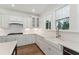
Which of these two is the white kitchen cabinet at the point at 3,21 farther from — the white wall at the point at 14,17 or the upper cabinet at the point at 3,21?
the white wall at the point at 14,17

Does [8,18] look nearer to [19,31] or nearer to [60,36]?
[19,31]

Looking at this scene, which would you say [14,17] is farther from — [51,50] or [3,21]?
[51,50]

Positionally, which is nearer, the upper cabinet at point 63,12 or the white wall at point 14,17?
the upper cabinet at point 63,12

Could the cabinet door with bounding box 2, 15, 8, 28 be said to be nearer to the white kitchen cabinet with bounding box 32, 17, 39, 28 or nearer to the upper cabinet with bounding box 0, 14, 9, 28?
the upper cabinet with bounding box 0, 14, 9, 28

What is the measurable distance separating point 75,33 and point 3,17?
445 cm

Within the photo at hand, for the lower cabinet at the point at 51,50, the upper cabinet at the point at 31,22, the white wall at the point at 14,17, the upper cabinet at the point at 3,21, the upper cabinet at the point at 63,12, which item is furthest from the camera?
the upper cabinet at the point at 31,22

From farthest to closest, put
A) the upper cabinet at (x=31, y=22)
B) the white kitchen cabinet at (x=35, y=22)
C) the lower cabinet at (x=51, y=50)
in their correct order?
the white kitchen cabinet at (x=35, y=22), the upper cabinet at (x=31, y=22), the lower cabinet at (x=51, y=50)

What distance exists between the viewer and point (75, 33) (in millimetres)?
2641

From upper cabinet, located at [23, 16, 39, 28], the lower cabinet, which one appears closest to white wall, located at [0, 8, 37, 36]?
upper cabinet, located at [23, 16, 39, 28]

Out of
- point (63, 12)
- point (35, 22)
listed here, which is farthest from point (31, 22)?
point (63, 12)

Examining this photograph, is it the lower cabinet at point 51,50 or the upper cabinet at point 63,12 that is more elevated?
the upper cabinet at point 63,12

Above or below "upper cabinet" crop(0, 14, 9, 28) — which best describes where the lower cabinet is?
below

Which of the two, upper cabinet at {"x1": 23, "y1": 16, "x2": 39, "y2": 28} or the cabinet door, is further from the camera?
upper cabinet at {"x1": 23, "y1": 16, "x2": 39, "y2": 28}

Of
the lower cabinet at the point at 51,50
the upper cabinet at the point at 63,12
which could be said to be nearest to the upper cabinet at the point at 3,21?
the lower cabinet at the point at 51,50
